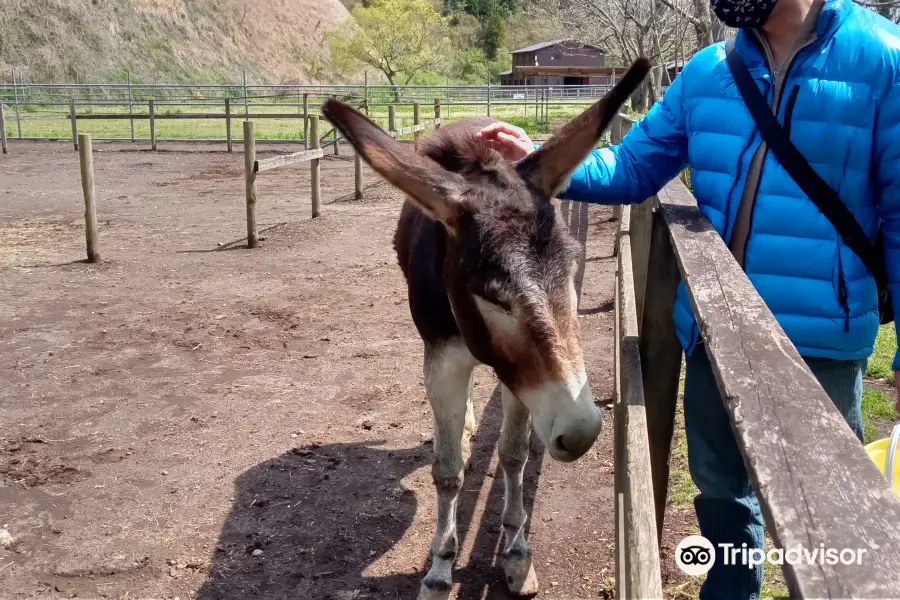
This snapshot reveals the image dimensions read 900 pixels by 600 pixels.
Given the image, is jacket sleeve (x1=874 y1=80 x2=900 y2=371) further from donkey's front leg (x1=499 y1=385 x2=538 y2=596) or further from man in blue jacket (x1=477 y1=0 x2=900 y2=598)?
donkey's front leg (x1=499 y1=385 x2=538 y2=596)

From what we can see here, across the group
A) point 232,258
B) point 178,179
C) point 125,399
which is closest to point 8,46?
point 178,179

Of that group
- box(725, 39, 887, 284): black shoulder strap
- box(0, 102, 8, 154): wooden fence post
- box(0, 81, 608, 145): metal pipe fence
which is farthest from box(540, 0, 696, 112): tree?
box(0, 102, 8, 154): wooden fence post

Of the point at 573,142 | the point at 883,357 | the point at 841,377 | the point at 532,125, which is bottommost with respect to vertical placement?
the point at 883,357

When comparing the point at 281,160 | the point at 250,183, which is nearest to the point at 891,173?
the point at 250,183

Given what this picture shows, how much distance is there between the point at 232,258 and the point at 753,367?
8207 millimetres

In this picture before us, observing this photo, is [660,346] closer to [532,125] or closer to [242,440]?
[242,440]

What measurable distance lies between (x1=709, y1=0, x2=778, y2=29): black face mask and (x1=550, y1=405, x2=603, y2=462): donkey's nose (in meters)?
1.19

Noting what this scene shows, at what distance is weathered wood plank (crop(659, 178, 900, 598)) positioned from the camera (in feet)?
2.64

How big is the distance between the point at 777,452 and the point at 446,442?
2.32 m

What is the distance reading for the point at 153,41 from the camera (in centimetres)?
4453

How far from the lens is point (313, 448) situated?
14.5ft

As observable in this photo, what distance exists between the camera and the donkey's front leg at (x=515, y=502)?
316 cm

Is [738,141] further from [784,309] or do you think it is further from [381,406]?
[381,406]

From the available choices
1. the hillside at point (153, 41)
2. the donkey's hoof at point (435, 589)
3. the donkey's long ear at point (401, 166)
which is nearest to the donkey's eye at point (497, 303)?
the donkey's long ear at point (401, 166)
